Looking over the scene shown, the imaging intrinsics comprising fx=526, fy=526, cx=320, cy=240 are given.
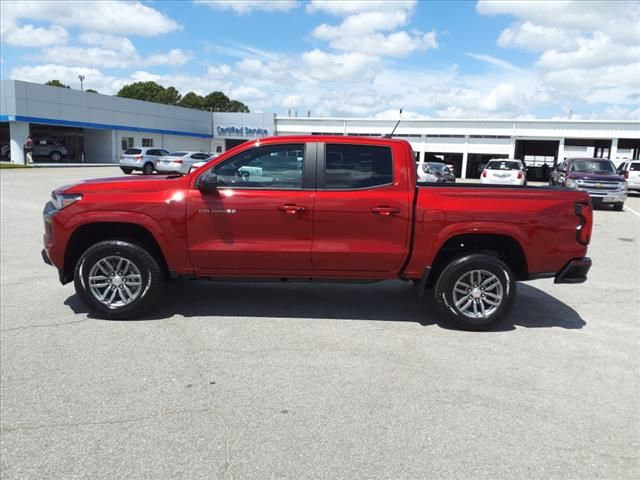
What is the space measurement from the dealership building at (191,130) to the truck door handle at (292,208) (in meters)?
37.1

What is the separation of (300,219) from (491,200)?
189 centimetres

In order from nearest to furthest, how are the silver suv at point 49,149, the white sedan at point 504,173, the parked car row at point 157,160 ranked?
the white sedan at point 504,173 < the parked car row at point 157,160 < the silver suv at point 49,149

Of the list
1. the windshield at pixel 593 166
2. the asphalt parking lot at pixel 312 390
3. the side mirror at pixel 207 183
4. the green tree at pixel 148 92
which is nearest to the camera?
the asphalt parking lot at pixel 312 390

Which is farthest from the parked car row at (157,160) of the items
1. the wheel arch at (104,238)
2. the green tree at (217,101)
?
the green tree at (217,101)

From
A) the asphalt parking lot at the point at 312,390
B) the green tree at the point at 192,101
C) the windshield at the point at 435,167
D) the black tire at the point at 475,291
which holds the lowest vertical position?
the asphalt parking lot at the point at 312,390

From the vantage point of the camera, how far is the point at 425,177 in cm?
2386

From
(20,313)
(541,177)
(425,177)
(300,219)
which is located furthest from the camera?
(541,177)

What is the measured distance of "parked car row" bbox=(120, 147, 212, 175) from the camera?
99.9ft

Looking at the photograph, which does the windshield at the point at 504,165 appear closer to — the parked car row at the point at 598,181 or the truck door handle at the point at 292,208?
the parked car row at the point at 598,181

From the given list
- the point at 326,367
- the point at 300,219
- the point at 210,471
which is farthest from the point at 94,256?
the point at 210,471

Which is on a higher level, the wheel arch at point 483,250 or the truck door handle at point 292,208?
the truck door handle at point 292,208

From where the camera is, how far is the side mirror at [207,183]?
507cm

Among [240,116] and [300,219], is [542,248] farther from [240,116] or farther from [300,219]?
[240,116]

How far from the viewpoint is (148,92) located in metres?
102
